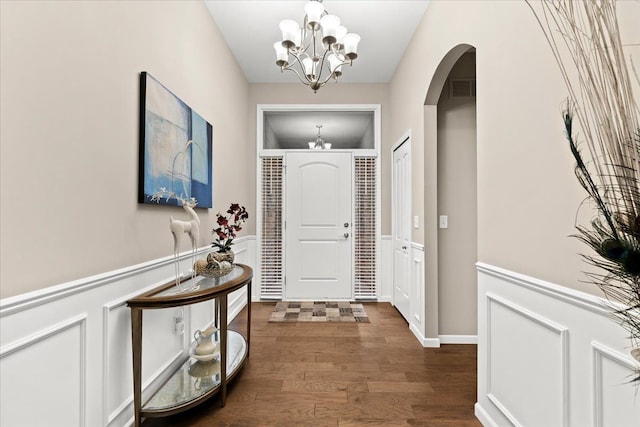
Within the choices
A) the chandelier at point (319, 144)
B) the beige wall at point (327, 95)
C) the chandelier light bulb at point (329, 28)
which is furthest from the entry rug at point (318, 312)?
the chandelier light bulb at point (329, 28)

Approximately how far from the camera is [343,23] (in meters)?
3.04

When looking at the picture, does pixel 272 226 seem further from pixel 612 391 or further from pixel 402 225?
pixel 612 391

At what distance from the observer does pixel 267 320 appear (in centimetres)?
353

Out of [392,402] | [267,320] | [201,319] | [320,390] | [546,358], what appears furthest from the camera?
[267,320]

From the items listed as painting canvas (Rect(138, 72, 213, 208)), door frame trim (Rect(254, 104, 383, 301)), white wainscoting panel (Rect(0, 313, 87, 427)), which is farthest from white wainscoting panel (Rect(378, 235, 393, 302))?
white wainscoting panel (Rect(0, 313, 87, 427))

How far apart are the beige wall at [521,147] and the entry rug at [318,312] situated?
6.92ft

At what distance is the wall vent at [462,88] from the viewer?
9.55 ft

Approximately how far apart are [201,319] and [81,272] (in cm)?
145

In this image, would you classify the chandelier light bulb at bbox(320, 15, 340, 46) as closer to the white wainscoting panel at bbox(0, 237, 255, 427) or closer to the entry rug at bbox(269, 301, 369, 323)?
the white wainscoting panel at bbox(0, 237, 255, 427)

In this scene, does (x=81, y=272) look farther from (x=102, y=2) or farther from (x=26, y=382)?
(x=102, y=2)

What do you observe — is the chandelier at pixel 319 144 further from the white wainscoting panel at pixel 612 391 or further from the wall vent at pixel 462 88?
the white wainscoting panel at pixel 612 391

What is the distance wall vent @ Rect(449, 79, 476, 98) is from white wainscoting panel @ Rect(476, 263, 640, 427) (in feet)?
5.74

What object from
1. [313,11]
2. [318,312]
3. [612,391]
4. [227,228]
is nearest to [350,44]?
[313,11]

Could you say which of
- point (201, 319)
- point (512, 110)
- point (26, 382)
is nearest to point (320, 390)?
point (201, 319)
